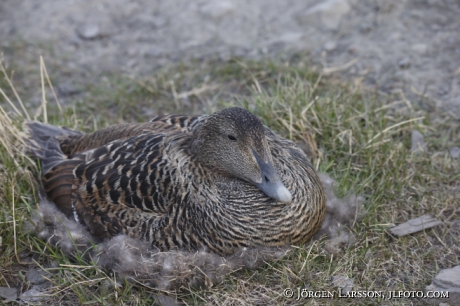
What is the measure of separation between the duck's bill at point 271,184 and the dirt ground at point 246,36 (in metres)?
2.16

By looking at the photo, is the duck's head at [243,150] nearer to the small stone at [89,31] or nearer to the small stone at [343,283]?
the small stone at [343,283]

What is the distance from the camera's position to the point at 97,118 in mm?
5191

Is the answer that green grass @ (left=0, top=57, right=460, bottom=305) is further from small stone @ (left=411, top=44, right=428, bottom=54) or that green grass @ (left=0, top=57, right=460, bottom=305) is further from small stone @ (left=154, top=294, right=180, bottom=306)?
small stone @ (left=411, top=44, right=428, bottom=54)

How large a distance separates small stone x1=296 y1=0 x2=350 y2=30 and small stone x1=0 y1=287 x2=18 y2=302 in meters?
3.97

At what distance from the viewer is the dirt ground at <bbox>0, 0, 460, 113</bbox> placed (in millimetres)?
5445

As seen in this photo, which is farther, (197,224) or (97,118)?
(97,118)

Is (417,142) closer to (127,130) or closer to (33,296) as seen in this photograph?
(127,130)

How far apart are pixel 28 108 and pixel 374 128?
10.1 feet

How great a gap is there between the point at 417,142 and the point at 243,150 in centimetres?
175

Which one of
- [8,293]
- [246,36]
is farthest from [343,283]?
[246,36]

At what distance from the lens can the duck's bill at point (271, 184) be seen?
11.0ft

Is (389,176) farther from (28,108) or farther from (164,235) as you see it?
(28,108)

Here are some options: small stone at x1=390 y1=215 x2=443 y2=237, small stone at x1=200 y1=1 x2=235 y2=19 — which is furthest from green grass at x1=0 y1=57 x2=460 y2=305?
small stone at x1=200 y1=1 x2=235 y2=19

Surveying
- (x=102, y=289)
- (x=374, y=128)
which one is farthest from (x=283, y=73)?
(x=102, y=289)
